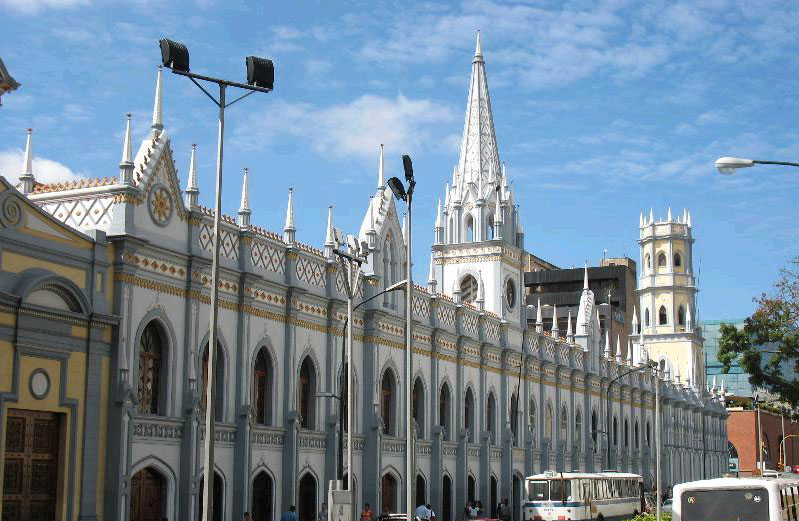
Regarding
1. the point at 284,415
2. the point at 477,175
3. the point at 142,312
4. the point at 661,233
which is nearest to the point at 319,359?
the point at 284,415

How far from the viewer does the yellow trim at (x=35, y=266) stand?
1115 inches

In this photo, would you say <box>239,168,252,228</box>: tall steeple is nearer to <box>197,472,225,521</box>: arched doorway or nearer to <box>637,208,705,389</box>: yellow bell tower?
<box>197,472,225,521</box>: arched doorway

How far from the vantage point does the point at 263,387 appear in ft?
128

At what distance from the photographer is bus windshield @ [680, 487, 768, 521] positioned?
25.3m

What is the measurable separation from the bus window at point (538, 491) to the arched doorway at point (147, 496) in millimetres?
18974

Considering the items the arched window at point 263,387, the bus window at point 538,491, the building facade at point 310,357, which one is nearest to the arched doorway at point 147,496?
the building facade at point 310,357

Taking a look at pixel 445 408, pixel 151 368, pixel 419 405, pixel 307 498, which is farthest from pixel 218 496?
pixel 445 408

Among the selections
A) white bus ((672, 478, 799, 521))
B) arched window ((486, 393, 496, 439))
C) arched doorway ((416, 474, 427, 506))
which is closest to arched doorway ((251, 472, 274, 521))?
arched doorway ((416, 474, 427, 506))

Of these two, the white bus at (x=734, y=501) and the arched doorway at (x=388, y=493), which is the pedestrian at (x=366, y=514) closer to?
the arched doorway at (x=388, y=493)

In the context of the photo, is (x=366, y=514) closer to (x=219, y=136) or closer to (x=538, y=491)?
(x=538, y=491)

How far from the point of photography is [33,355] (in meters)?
28.8

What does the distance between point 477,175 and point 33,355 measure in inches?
1546

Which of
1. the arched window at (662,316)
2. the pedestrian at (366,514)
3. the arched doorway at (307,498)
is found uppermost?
the arched window at (662,316)

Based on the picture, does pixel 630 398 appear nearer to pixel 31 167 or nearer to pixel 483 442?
pixel 483 442
